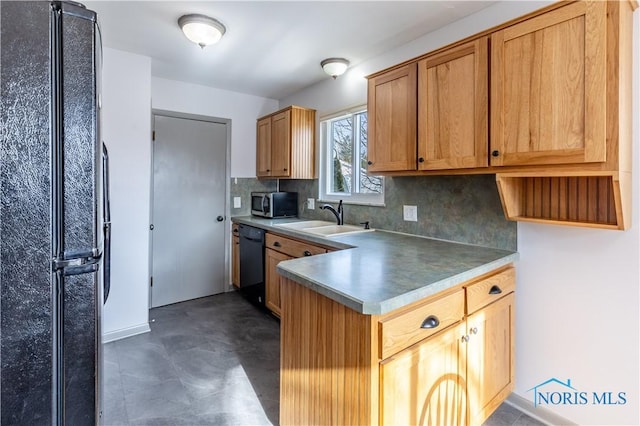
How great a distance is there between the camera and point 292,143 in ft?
11.1

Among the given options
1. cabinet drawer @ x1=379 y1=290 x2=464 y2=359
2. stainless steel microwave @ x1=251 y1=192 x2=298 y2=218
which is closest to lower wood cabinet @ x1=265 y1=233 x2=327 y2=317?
stainless steel microwave @ x1=251 y1=192 x2=298 y2=218

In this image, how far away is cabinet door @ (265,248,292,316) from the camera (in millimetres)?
2943

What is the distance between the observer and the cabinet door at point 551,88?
1303mm

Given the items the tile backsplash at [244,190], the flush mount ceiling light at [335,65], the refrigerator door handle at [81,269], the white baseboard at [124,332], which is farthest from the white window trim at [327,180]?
the refrigerator door handle at [81,269]

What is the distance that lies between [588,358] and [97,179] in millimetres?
2265

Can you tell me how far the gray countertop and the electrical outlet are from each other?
0.24m

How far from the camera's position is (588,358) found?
64.2 inches

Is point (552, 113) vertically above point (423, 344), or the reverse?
A: point (552, 113)

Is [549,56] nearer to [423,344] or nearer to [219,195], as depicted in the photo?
[423,344]

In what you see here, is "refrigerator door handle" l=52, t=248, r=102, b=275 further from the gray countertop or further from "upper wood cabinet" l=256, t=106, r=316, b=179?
"upper wood cabinet" l=256, t=106, r=316, b=179

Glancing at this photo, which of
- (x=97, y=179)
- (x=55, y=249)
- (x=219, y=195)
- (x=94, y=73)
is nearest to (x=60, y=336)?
(x=55, y=249)

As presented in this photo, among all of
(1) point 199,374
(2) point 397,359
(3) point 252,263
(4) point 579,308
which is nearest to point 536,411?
(4) point 579,308

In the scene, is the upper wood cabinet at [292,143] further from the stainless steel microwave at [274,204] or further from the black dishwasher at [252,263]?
the black dishwasher at [252,263]

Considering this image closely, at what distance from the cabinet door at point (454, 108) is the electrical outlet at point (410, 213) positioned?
1.70 ft
